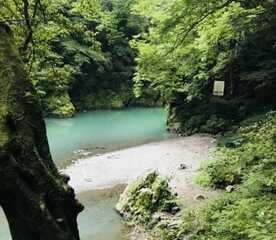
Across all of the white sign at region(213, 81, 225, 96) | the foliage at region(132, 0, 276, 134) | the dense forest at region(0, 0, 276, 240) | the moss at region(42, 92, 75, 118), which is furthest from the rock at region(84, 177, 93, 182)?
the moss at region(42, 92, 75, 118)

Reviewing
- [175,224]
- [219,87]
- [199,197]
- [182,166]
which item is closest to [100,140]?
[219,87]

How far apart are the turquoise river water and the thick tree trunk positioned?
4524 mm

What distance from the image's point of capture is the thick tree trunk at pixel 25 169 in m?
3.77

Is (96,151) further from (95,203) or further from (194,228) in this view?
(194,228)

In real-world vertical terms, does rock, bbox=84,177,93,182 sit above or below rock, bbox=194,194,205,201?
below

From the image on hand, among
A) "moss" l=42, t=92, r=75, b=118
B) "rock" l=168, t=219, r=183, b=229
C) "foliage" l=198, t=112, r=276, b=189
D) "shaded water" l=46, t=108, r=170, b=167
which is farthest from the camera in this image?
"moss" l=42, t=92, r=75, b=118

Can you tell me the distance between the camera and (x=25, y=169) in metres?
3.88

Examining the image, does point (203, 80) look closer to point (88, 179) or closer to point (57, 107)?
point (88, 179)

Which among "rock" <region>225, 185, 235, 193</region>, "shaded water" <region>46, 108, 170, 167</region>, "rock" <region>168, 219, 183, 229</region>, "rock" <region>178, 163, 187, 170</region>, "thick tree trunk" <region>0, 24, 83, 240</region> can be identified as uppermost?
"thick tree trunk" <region>0, 24, 83, 240</region>

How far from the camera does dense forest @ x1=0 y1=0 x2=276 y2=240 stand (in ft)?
21.5

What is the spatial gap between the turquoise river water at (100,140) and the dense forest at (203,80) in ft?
2.35

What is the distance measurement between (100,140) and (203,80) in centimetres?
584

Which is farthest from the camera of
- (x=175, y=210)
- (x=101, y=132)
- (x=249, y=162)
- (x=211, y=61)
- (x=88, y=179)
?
(x=101, y=132)

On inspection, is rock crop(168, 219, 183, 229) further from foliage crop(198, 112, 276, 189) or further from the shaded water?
the shaded water
